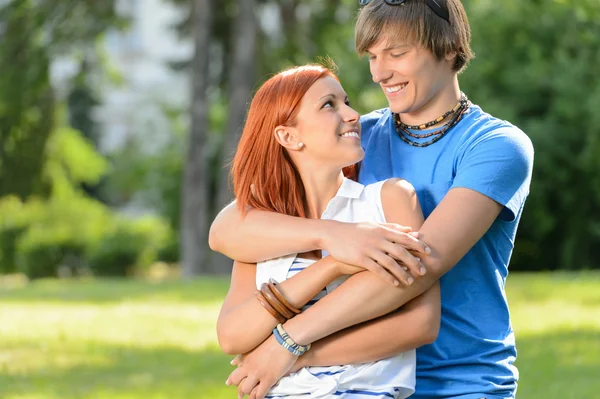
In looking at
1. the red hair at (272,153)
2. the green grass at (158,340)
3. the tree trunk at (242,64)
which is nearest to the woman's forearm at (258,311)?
the red hair at (272,153)

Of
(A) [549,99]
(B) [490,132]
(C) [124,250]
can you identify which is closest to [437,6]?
(B) [490,132]

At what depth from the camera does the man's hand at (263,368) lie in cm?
253

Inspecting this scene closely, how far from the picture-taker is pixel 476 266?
2705 mm

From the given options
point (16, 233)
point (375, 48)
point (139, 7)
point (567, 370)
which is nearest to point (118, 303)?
point (567, 370)

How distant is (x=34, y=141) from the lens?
20.6m

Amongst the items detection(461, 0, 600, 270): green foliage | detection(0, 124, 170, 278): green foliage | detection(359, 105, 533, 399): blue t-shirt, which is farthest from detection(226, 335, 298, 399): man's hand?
detection(461, 0, 600, 270): green foliage

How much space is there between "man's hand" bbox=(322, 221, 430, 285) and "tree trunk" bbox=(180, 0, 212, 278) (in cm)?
1737

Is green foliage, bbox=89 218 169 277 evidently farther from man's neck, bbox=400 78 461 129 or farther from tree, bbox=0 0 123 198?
man's neck, bbox=400 78 461 129

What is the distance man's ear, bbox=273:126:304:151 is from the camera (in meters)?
2.72

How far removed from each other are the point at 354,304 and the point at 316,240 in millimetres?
196

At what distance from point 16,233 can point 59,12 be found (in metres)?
7.92

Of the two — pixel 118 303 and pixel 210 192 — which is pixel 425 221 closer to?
pixel 118 303

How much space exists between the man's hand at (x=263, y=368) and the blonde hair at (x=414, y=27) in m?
0.89

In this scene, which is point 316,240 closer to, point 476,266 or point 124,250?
point 476,266
